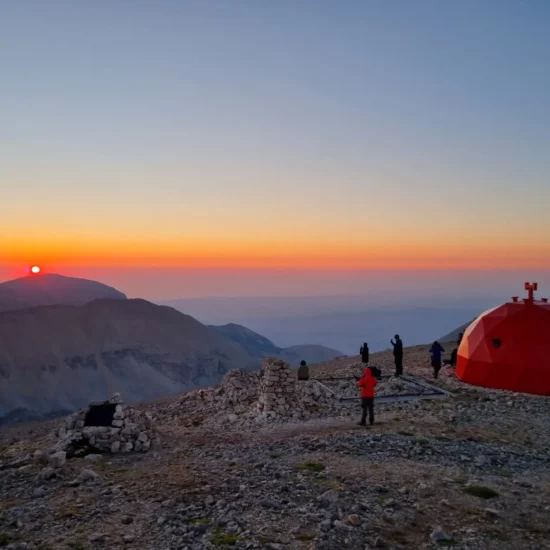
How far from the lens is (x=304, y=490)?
9.28 meters

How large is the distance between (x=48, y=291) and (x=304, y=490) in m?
91.4

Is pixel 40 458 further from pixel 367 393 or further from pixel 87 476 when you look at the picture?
pixel 367 393

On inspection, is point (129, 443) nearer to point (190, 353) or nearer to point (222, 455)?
point (222, 455)

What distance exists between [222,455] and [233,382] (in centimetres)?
867

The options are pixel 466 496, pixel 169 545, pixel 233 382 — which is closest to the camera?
pixel 169 545

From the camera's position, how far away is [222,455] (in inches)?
483

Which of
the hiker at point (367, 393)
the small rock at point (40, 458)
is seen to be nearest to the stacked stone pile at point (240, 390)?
the hiker at point (367, 393)

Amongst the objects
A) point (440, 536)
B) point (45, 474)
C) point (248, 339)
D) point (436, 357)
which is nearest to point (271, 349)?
point (248, 339)

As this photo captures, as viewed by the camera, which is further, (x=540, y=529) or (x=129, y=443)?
(x=129, y=443)

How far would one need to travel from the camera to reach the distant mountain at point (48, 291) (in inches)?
3152

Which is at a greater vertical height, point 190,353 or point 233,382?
point 233,382

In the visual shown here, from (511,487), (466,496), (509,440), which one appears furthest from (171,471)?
(509,440)

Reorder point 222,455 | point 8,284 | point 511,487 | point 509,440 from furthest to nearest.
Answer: point 8,284 → point 509,440 → point 222,455 → point 511,487

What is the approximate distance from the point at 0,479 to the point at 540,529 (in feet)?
32.5
